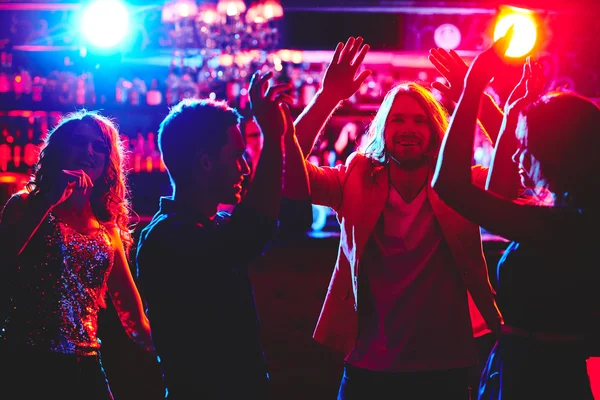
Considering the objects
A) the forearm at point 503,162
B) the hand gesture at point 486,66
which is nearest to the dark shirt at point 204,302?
the hand gesture at point 486,66

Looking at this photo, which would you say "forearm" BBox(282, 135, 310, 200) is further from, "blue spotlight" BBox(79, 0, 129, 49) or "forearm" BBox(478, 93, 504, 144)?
"blue spotlight" BBox(79, 0, 129, 49)

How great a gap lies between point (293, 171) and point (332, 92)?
431 millimetres

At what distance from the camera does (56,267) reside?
2.13 m

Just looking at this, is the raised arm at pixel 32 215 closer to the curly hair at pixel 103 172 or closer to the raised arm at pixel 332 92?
the curly hair at pixel 103 172

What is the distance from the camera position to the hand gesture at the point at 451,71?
6.98 ft

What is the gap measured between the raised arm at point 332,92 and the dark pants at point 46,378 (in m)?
1.03

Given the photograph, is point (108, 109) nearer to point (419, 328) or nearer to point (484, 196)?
point (419, 328)

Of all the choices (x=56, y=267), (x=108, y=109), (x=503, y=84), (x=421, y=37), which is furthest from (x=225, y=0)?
(x=56, y=267)

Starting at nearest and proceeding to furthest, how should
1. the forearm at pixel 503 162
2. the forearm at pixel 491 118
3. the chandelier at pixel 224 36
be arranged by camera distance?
the forearm at pixel 503 162, the forearm at pixel 491 118, the chandelier at pixel 224 36

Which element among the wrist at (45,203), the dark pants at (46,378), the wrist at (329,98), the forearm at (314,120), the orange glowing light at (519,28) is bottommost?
the dark pants at (46,378)

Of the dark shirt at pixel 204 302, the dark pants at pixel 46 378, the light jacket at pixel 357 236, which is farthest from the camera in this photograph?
the light jacket at pixel 357 236

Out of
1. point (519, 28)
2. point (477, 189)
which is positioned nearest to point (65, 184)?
point (477, 189)

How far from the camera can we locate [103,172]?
2.45 m

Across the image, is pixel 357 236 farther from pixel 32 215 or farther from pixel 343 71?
pixel 32 215
